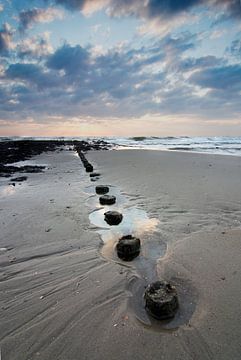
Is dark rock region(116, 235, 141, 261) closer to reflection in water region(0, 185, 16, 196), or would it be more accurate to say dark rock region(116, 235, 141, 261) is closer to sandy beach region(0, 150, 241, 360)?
sandy beach region(0, 150, 241, 360)

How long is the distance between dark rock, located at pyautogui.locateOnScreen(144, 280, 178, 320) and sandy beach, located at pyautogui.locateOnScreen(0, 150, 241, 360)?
77 mm

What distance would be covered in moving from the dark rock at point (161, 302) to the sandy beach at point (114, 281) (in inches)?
3.0

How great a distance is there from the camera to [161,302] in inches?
93.1

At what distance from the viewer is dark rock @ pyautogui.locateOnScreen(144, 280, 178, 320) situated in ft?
7.78

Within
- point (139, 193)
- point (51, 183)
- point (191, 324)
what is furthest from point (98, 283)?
point (51, 183)

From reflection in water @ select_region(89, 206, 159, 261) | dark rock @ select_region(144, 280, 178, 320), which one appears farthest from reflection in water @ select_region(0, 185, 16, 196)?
dark rock @ select_region(144, 280, 178, 320)

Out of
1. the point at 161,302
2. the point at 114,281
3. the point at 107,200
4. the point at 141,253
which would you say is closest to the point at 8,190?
the point at 107,200

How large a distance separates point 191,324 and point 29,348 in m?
1.36

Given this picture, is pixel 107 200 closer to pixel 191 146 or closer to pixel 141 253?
pixel 141 253

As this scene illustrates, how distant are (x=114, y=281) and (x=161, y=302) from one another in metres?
0.78

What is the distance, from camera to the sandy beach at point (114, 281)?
2.13 metres

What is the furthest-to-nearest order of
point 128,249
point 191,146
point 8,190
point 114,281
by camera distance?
1. point 191,146
2. point 8,190
3. point 128,249
4. point 114,281

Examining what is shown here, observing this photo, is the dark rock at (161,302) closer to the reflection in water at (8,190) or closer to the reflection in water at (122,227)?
the reflection in water at (122,227)

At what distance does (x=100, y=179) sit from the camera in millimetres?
9797
